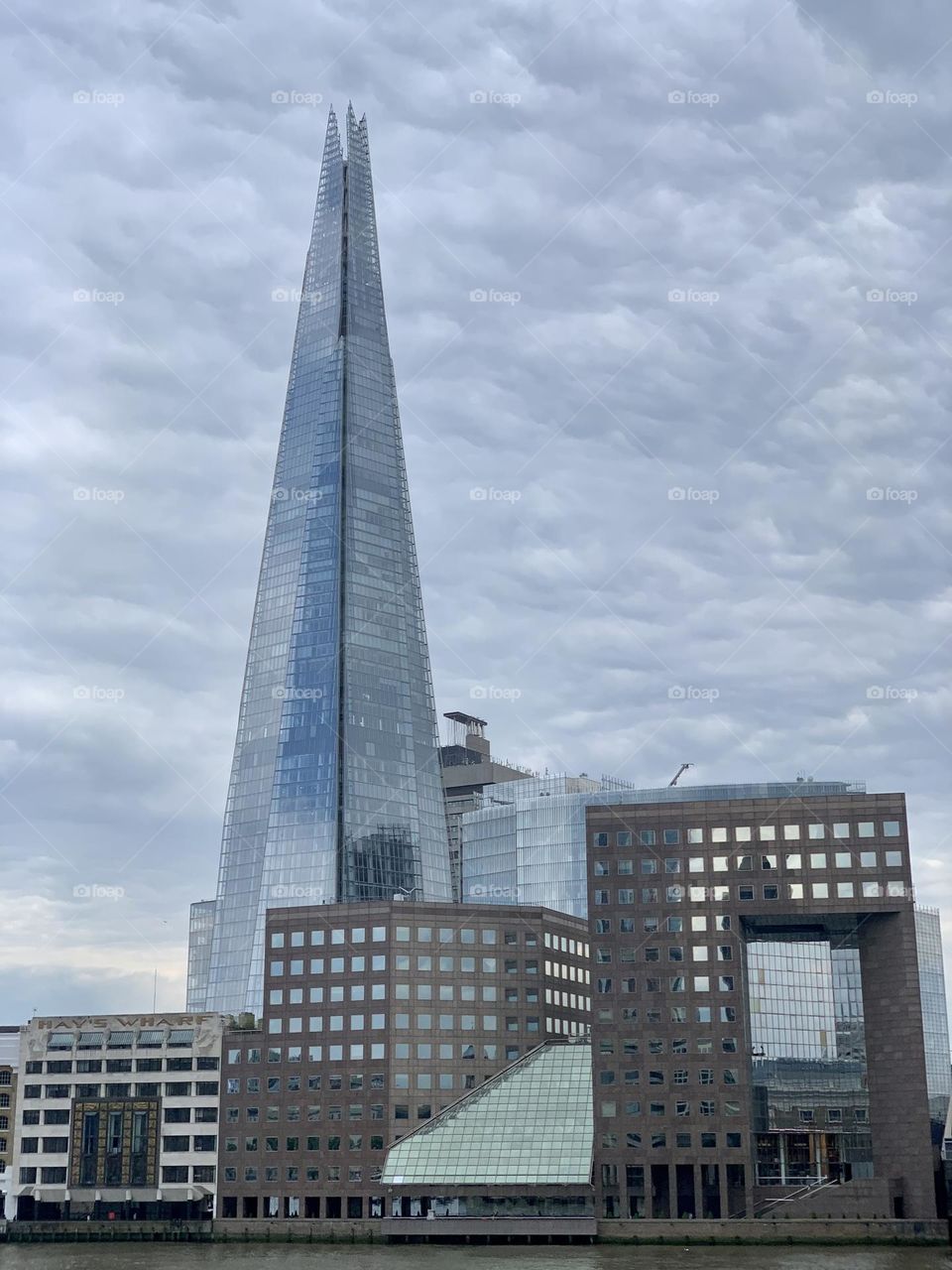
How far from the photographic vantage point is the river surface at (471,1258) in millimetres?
119625

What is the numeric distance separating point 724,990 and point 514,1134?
26.3 m

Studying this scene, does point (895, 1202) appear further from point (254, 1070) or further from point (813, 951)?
point (254, 1070)

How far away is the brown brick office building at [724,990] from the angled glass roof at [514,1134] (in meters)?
4.36

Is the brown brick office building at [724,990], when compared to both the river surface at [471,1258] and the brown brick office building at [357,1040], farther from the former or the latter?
the brown brick office building at [357,1040]

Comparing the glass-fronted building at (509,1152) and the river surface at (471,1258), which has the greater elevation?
the glass-fronted building at (509,1152)

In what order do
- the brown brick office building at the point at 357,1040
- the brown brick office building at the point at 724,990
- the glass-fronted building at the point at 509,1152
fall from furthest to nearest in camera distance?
the brown brick office building at the point at 357,1040
the glass-fronted building at the point at 509,1152
the brown brick office building at the point at 724,990

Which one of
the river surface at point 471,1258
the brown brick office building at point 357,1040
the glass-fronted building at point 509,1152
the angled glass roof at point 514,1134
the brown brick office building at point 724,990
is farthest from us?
the brown brick office building at point 357,1040

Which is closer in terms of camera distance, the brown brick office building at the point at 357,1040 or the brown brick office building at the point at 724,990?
the brown brick office building at the point at 724,990

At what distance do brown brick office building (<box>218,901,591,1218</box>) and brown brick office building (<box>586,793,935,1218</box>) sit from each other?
23.1 m

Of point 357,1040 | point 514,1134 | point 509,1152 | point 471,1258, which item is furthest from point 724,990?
point 357,1040

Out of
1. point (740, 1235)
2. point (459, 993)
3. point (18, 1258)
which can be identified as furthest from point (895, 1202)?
point (18, 1258)

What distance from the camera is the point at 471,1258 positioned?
132750mm

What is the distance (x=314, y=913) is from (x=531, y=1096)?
107ft

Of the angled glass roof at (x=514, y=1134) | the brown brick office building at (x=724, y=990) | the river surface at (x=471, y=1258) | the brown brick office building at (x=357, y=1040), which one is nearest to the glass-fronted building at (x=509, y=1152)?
the angled glass roof at (x=514, y=1134)
